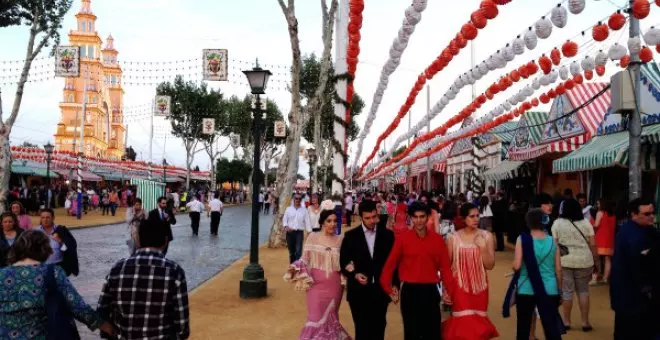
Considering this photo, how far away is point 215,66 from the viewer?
1981 cm

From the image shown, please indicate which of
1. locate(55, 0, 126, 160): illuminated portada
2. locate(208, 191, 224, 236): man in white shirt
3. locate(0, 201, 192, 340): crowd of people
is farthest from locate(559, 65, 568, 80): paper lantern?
locate(55, 0, 126, 160): illuminated portada

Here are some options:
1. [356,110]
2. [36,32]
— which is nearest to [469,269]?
[36,32]

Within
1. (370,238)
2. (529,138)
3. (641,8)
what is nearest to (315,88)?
(529,138)

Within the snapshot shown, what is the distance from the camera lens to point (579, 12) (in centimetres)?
764

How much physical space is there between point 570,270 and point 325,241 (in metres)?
3.38

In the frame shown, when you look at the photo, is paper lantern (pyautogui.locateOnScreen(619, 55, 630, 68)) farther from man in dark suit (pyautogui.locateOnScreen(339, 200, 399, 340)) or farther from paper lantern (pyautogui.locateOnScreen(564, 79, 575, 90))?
man in dark suit (pyautogui.locateOnScreen(339, 200, 399, 340))

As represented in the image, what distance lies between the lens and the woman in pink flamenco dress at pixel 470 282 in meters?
5.48

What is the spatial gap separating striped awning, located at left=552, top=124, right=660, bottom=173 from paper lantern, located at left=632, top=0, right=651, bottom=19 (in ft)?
10.9

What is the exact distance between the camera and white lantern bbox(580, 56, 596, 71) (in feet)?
32.0

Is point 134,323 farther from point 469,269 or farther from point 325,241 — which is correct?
point 469,269

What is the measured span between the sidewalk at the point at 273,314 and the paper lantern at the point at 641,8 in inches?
163

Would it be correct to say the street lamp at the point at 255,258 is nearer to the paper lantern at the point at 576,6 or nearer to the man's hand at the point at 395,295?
the man's hand at the point at 395,295

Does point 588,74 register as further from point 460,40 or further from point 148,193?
point 148,193

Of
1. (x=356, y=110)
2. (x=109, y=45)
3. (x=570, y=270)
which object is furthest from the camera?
(x=109, y=45)
